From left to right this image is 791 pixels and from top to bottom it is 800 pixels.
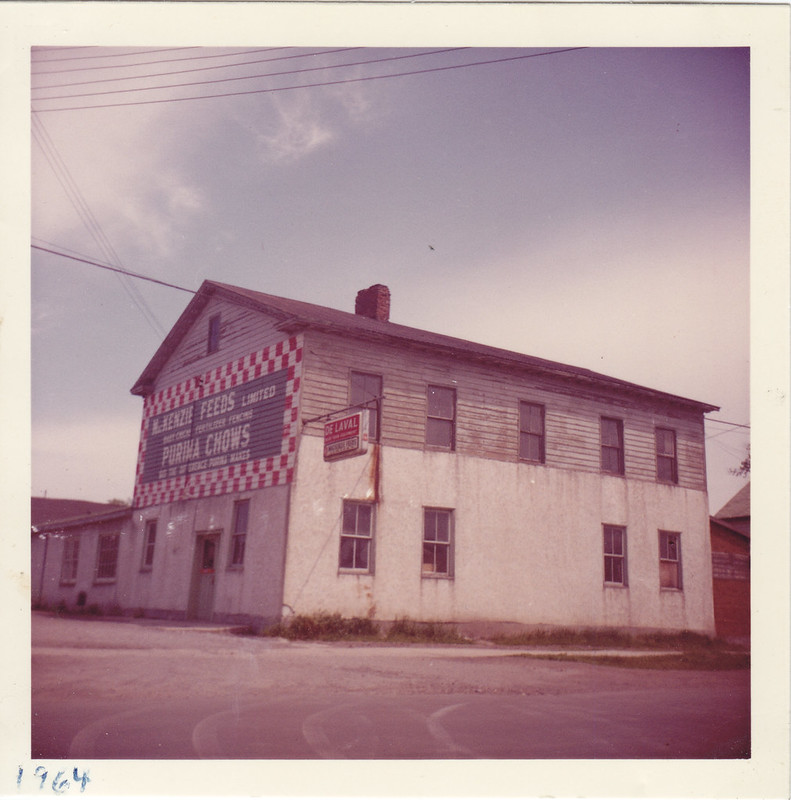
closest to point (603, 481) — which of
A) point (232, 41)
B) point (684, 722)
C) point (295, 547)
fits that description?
point (295, 547)

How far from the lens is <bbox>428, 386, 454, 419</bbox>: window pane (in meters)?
15.6

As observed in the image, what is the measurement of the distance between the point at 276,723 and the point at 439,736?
1167mm

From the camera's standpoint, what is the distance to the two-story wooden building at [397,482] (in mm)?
13906

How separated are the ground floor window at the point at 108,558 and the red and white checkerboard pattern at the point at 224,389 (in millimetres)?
1923

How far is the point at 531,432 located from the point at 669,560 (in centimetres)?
431

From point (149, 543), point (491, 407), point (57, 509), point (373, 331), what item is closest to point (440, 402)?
point (491, 407)

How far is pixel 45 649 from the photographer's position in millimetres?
7027

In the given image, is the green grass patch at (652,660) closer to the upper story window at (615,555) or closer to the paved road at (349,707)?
the paved road at (349,707)

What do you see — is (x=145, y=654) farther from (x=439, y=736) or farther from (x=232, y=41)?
(x=232, y=41)

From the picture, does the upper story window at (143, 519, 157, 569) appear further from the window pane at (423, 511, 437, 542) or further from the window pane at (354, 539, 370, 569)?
the window pane at (423, 511, 437, 542)

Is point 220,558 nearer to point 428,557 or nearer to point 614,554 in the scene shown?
point 428,557

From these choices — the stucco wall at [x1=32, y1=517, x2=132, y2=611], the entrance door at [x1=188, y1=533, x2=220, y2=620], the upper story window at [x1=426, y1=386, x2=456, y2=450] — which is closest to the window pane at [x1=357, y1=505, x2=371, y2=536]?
the upper story window at [x1=426, y1=386, x2=456, y2=450]

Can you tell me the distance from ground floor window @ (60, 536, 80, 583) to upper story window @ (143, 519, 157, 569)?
2853 millimetres

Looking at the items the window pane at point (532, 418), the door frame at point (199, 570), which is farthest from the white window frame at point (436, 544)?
the door frame at point (199, 570)
